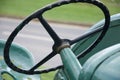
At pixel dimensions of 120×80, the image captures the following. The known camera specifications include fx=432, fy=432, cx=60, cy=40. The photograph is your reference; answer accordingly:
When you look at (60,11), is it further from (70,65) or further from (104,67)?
(104,67)

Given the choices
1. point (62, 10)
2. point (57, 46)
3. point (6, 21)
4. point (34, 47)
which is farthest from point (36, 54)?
point (57, 46)

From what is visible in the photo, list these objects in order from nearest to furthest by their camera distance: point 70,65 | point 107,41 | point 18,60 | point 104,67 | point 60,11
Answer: point 104,67
point 70,65
point 107,41
point 18,60
point 60,11

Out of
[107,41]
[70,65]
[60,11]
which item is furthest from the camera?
[60,11]

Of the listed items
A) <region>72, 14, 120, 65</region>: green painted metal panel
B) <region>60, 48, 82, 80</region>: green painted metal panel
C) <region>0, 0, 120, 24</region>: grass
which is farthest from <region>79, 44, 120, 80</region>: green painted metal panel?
<region>0, 0, 120, 24</region>: grass

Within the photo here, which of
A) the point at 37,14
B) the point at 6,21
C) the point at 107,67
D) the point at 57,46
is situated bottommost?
the point at 107,67

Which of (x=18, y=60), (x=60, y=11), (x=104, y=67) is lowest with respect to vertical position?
(x=104, y=67)

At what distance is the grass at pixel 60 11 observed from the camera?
12914 mm

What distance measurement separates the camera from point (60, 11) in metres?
13.6

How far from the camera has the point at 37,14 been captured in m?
2.47

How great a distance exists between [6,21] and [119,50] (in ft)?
34.1

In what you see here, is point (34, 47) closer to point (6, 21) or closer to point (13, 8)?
point (6, 21)

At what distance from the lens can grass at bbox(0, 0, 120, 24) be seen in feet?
42.4

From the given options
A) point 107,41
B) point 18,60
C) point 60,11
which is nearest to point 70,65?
point 107,41

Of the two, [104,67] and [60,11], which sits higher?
[60,11]
